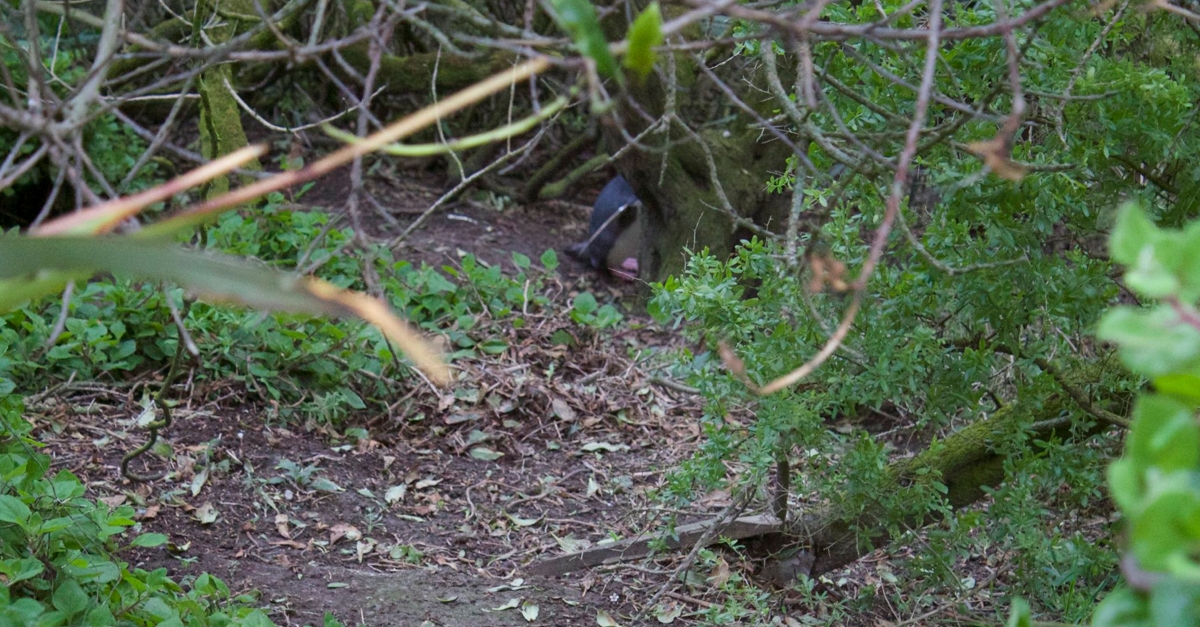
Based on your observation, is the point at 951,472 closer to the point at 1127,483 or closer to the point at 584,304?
the point at 1127,483

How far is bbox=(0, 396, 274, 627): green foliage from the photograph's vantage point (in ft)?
6.82

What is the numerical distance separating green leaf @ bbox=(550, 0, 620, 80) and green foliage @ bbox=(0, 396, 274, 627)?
5.11 feet

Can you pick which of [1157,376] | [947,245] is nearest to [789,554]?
[947,245]

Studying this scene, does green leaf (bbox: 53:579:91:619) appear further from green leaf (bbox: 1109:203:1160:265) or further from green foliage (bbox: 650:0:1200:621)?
green leaf (bbox: 1109:203:1160:265)

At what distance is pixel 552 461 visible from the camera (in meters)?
4.57

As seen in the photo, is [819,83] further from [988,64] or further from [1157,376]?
[1157,376]

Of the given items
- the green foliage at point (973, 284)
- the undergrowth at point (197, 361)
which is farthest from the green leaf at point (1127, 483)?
the green foliage at point (973, 284)

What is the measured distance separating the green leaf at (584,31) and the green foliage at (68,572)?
1557mm

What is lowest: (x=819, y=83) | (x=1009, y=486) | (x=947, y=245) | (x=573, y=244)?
(x=573, y=244)

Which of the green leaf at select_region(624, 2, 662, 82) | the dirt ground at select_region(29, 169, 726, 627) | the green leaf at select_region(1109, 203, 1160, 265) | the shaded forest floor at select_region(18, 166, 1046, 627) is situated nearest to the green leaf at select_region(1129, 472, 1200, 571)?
the green leaf at select_region(1109, 203, 1160, 265)

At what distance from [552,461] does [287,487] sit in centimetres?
117

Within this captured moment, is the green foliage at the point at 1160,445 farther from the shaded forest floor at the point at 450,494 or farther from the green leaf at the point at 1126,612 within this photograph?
the shaded forest floor at the point at 450,494

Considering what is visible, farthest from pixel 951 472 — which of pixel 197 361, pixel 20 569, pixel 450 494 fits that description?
pixel 20 569

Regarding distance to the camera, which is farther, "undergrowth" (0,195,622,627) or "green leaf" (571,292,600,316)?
"green leaf" (571,292,600,316)
